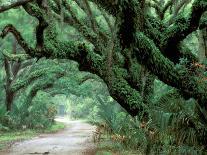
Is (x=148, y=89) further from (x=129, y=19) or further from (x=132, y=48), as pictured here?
(x=129, y=19)

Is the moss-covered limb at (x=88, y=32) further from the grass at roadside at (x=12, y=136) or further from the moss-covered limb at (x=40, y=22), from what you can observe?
the grass at roadside at (x=12, y=136)

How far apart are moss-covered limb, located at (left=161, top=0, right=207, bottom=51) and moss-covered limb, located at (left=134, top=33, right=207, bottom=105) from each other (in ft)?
3.37

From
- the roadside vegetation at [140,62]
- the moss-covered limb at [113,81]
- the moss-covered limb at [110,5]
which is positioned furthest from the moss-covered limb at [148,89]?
the moss-covered limb at [110,5]

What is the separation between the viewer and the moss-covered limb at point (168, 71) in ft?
42.3

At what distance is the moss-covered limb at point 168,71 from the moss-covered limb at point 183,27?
1.03 meters

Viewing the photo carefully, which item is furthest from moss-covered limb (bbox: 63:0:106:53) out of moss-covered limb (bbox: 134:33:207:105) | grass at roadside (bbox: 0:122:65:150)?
grass at roadside (bbox: 0:122:65:150)

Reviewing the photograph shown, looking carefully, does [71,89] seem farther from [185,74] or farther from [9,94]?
[185,74]

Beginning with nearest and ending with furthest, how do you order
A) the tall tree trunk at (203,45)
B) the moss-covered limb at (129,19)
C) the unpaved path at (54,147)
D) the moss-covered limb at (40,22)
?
the moss-covered limb at (129,19), the moss-covered limb at (40,22), the unpaved path at (54,147), the tall tree trunk at (203,45)

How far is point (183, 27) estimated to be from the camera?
43.7 feet

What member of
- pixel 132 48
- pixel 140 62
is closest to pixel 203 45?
pixel 140 62

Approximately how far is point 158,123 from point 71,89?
705 inches

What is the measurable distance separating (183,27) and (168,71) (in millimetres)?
1445

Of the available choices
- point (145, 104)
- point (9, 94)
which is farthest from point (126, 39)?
point (9, 94)

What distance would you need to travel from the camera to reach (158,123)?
10305 mm
